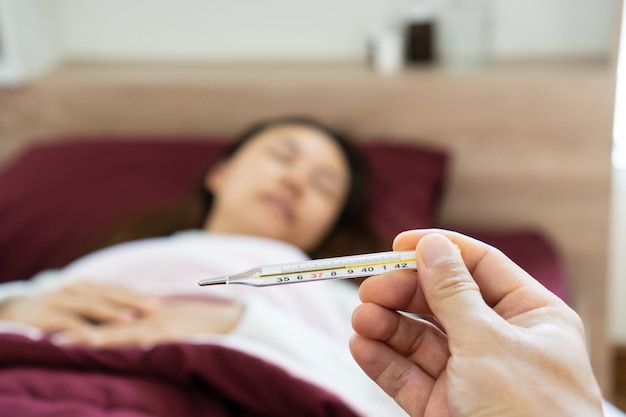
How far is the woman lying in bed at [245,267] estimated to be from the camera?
1160 mm

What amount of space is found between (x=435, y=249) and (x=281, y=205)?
86cm

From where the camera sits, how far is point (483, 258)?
28.8 inches

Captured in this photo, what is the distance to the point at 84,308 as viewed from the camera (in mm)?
1255

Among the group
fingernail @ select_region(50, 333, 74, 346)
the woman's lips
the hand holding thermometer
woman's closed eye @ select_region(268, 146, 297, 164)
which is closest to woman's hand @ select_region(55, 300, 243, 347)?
fingernail @ select_region(50, 333, 74, 346)

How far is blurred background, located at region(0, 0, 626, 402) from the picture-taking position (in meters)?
1.75

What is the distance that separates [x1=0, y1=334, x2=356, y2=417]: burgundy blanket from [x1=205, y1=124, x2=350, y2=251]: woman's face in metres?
0.50

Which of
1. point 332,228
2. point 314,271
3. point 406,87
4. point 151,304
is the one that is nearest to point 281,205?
point 332,228

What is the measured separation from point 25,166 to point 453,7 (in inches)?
41.6

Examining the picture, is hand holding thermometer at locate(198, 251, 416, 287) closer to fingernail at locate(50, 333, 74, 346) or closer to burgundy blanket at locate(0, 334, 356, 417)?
burgundy blanket at locate(0, 334, 356, 417)

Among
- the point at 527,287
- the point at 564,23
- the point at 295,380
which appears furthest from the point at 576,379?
the point at 564,23

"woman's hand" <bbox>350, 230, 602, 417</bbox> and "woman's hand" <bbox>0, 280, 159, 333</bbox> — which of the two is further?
"woman's hand" <bbox>0, 280, 159, 333</bbox>

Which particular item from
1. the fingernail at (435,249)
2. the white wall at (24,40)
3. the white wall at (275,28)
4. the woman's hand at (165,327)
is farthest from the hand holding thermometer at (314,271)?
the white wall at (24,40)

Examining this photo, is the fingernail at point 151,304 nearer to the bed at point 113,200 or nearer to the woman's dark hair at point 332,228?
the bed at point 113,200

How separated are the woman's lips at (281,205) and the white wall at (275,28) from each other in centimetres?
58
